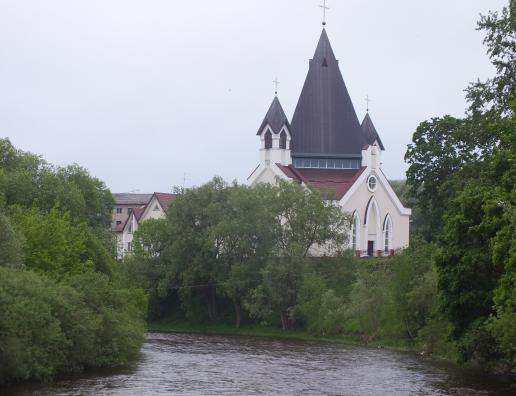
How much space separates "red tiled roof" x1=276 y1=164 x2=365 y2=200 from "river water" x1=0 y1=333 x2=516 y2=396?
3961cm

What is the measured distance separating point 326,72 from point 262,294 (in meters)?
33.4

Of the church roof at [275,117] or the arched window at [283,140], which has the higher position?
the church roof at [275,117]

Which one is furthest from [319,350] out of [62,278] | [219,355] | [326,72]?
[326,72]

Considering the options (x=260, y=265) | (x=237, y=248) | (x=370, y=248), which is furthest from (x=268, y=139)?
(x=260, y=265)

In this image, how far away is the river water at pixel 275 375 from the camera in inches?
1513

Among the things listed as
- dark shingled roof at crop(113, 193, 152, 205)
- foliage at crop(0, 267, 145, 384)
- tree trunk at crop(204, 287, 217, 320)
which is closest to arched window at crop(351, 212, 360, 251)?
tree trunk at crop(204, 287, 217, 320)

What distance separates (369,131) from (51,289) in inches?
2516

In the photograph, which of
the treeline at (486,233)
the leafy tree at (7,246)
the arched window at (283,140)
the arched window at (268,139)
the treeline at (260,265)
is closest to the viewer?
the treeline at (486,233)

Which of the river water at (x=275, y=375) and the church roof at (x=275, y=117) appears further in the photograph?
the church roof at (x=275, y=117)

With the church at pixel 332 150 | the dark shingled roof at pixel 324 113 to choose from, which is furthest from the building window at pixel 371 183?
the dark shingled roof at pixel 324 113

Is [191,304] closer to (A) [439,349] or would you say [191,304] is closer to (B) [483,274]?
(A) [439,349]

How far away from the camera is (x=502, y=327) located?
3806 cm

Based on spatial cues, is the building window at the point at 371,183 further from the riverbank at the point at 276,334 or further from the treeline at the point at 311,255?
the riverbank at the point at 276,334

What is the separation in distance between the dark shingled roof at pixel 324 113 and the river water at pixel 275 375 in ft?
141
